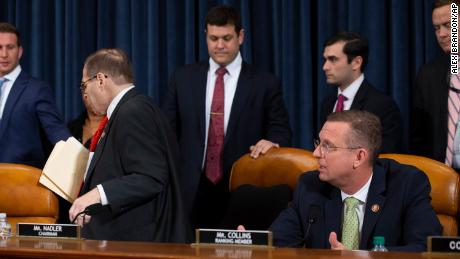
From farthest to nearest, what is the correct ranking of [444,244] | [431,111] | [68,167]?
1. [431,111]
2. [68,167]
3. [444,244]

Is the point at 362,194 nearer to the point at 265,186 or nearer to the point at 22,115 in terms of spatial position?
the point at 265,186

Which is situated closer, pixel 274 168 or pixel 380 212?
pixel 380 212

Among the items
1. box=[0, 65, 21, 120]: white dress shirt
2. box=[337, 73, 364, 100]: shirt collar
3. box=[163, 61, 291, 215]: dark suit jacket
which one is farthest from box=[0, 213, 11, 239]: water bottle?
box=[337, 73, 364, 100]: shirt collar

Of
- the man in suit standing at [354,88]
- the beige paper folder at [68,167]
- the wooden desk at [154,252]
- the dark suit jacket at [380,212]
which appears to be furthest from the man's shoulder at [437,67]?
the wooden desk at [154,252]

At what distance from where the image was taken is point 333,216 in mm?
3303

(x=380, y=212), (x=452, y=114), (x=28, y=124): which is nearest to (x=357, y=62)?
(x=452, y=114)

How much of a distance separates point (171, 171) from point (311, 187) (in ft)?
1.91

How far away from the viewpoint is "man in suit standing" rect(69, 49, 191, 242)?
3393 millimetres

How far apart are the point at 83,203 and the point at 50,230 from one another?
259mm

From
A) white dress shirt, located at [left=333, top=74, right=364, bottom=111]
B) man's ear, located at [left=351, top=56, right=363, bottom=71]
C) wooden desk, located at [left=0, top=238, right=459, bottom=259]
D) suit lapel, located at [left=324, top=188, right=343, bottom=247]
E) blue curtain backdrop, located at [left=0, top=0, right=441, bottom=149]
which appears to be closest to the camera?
wooden desk, located at [left=0, top=238, right=459, bottom=259]

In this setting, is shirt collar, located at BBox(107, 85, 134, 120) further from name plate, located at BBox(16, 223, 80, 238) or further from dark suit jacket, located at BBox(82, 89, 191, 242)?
name plate, located at BBox(16, 223, 80, 238)

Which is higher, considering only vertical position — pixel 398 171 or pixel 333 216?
pixel 398 171

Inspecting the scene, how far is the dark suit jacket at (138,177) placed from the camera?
11.2ft

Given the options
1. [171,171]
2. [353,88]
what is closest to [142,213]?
[171,171]
